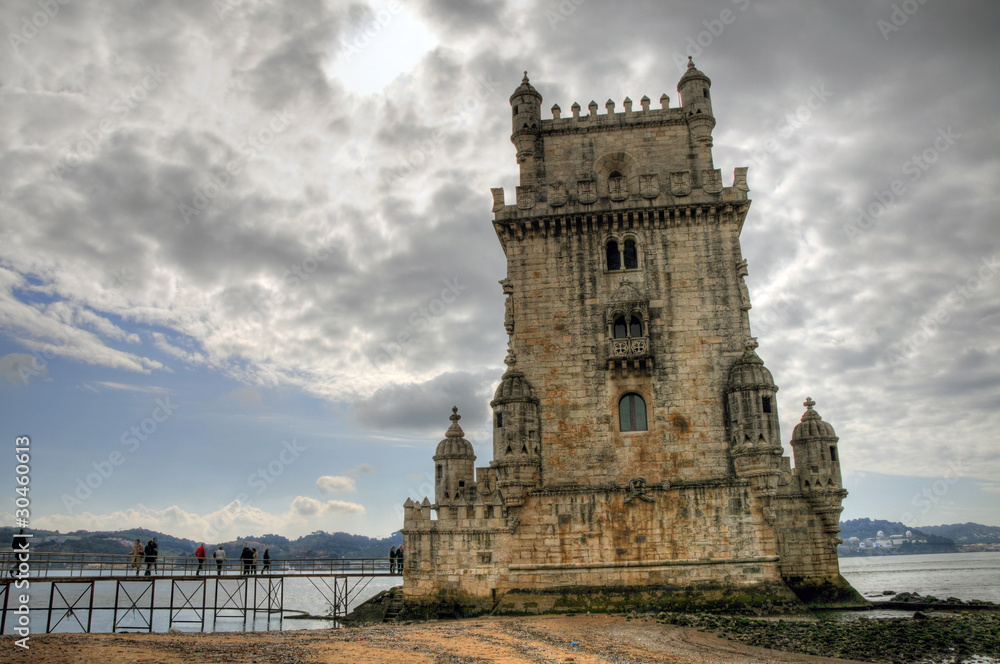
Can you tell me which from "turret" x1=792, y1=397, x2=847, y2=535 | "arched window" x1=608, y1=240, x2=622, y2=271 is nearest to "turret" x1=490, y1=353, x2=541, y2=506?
"arched window" x1=608, y1=240, x2=622, y2=271

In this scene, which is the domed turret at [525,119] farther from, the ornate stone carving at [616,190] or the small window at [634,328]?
the small window at [634,328]

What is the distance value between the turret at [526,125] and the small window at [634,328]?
7.76 m

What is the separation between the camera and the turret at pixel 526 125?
30438 millimetres

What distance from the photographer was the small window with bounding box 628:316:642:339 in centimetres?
2736

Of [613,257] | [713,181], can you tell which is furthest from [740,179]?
[613,257]

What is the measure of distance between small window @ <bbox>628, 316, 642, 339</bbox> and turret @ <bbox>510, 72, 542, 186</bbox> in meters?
7.76

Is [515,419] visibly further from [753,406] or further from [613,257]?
[753,406]

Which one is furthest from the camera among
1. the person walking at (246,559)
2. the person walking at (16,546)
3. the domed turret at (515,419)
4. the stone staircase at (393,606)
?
the person walking at (246,559)

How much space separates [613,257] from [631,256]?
0.75m

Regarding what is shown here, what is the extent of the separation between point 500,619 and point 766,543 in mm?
10209

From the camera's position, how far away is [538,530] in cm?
2584

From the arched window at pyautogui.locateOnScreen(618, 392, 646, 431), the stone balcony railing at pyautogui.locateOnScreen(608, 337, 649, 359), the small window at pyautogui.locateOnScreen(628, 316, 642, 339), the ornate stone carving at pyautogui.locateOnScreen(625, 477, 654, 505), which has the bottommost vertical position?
the ornate stone carving at pyautogui.locateOnScreen(625, 477, 654, 505)

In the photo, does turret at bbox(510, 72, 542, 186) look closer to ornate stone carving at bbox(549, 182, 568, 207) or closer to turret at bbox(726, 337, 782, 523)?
ornate stone carving at bbox(549, 182, 568, 207)

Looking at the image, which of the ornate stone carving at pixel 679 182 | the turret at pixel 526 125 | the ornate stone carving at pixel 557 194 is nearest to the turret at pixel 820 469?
the ornate stone carving at pixel 679 182
